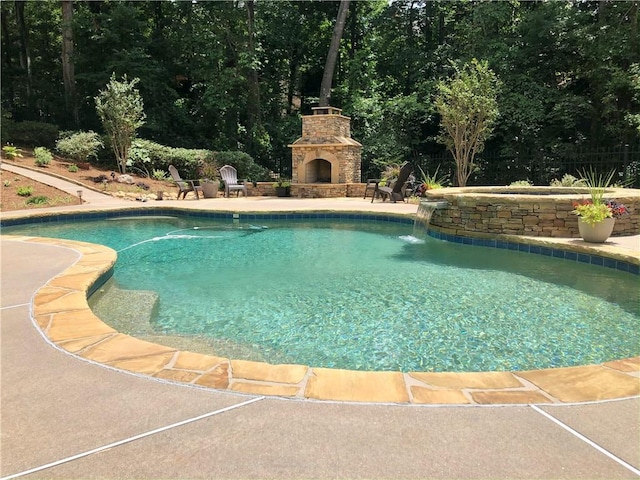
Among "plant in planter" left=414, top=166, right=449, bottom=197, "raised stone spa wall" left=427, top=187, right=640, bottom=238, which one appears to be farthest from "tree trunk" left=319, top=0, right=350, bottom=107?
"raised stone spa wall" left=427, top=187, right=640, bottom=238

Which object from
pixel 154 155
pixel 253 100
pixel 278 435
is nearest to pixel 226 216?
pixel 154 155

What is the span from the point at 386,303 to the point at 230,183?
11189 millimetres

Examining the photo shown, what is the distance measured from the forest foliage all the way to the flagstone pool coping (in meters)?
13.0

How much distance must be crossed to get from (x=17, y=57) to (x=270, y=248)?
26170 mm

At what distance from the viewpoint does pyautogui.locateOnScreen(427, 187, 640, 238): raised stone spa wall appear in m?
6.51

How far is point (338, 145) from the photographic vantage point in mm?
14297

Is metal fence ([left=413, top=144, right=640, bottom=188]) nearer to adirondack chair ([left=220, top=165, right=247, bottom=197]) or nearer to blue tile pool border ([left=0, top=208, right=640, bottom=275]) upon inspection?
adirondack chair ([left=220, top=165, right=247, bottom=197])

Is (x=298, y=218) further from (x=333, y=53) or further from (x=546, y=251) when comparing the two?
(x=333, y=53)

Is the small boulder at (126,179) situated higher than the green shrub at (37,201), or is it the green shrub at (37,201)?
the small boulder at (126,179)

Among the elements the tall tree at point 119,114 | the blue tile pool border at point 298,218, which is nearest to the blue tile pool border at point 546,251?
the blue tile pool border at point 298,218

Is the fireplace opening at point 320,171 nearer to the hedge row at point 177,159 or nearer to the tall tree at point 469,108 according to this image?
the hedge row at point 177,159

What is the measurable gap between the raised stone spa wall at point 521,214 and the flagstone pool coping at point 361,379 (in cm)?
468

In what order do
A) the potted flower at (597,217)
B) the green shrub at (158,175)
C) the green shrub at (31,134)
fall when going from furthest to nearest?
the green shrub at (31,134), the green shrub at (158,175), the potted flower at (597,217)

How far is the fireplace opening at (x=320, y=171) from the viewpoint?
50.9 ft
